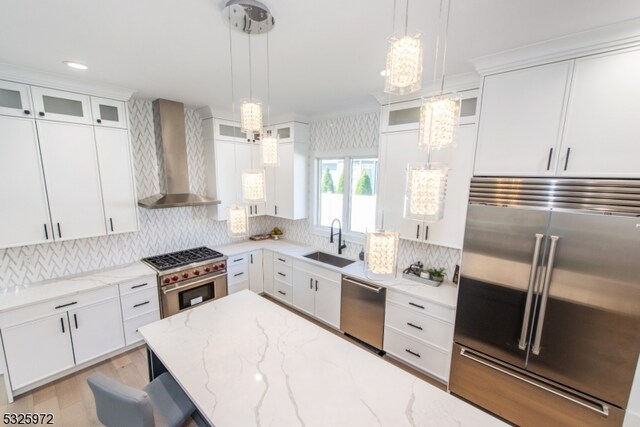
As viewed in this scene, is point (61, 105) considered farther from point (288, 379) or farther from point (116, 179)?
point (288, 379)

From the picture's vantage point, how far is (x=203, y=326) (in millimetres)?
1833

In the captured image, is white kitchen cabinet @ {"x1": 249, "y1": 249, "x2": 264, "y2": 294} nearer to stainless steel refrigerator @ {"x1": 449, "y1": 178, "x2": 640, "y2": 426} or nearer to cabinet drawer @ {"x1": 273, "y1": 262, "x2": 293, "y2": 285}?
cabinet drawer @ {"x1": 273, "y1": 262, "x2": 293, "y2": 285}

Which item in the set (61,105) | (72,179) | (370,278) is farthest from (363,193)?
(61,105)

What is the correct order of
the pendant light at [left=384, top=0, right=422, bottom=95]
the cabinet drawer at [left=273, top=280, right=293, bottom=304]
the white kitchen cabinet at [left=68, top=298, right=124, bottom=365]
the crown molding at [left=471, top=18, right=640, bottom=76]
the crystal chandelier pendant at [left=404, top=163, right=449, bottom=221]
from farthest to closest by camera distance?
the cabinet drawer at [left=273, top=280, right=293, bottom=304], the white kitchen cabinet at [left=68, top=298, right=124, bottom=365], the crown molding at [left=471, top=18, right=640, bottom=76], the crystal chandelier pendant at [left=404, top=163, right=449, bottom=221], the pendant light at [left=384, top=0, right=422, bottom=95]

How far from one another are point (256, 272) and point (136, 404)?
2747 mm

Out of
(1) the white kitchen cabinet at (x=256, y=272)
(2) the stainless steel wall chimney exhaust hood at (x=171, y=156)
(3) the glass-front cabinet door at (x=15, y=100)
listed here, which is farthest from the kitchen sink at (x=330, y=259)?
(3) the glass-front cabinet door at (x=15, y=100)

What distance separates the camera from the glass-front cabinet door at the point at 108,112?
2.55m

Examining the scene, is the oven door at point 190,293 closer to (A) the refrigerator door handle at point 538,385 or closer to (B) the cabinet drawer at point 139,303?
(B) the cabinet drawer at point 139,303

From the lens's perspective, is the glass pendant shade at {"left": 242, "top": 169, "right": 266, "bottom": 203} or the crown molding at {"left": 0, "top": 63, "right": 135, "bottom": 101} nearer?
the glass pendant shade at {"left": 242, "top": 169, "right": 266, "bottom": 203}

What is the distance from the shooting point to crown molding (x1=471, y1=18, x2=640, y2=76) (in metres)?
1.45

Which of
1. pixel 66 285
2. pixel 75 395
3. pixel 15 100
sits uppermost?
pixel 15 100

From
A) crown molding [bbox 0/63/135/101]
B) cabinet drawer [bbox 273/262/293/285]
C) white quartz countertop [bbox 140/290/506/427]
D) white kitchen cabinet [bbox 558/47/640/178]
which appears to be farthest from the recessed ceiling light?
white kitchen cabinet [bbox 558/47/640/178]

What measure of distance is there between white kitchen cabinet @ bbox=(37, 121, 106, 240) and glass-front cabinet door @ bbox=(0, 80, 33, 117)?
0.43 ft

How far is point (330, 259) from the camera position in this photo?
3688 millimetres
